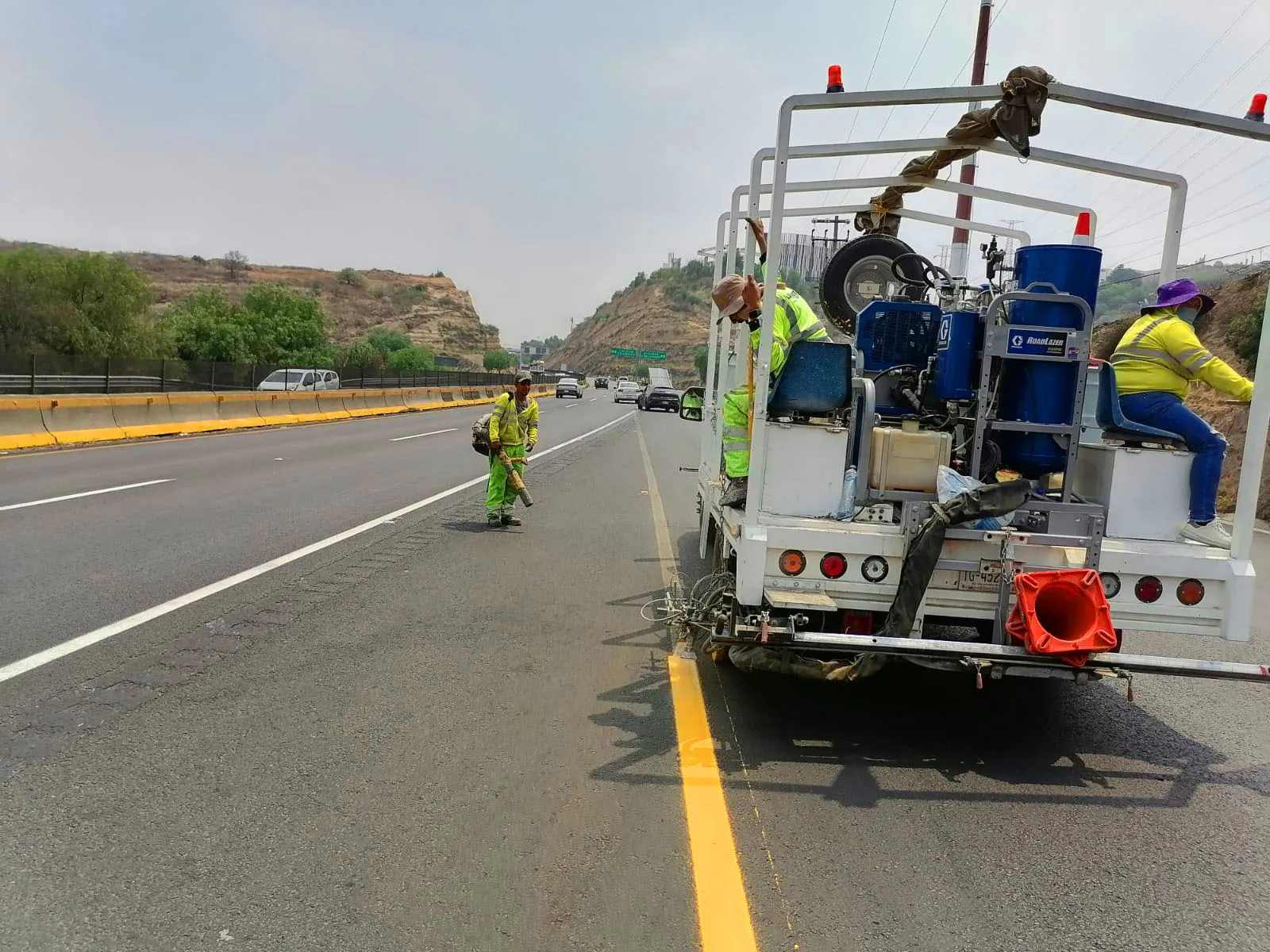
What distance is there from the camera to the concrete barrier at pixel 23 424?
1564 cm

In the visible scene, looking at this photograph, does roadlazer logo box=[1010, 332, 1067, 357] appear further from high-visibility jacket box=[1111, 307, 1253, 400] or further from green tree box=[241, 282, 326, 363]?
green tree box=[241, 282, 326, 363]

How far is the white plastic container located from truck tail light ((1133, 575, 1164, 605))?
3.43 feet

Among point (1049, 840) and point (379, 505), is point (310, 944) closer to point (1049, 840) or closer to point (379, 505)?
point (1049, 840)

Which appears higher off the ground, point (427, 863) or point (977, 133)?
point (977, 133)

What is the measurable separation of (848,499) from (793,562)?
1.62 ft

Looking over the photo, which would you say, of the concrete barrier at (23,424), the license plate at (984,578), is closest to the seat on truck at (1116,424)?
the license plate at (984,578)

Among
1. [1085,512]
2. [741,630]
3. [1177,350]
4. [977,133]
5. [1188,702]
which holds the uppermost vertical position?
[977,133]

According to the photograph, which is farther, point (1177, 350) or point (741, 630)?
point (1177, 350)

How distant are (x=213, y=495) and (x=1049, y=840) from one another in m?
10.3

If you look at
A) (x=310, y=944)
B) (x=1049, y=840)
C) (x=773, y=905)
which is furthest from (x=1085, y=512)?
(x=310, y=944)

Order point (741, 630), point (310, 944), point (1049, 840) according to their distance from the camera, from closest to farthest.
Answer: point (310, 944), point (1049, 840), point (741, 630)

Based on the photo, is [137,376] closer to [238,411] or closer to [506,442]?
[238,411]

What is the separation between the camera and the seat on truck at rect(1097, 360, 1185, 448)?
4.88 meters

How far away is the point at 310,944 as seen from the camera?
2.82m
